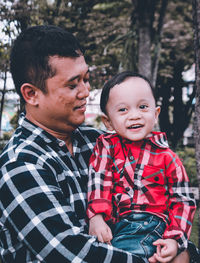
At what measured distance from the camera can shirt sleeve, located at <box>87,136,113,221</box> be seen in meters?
1.78

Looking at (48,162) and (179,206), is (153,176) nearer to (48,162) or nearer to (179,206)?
(179,206)

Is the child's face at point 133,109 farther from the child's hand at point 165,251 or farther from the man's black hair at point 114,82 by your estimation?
the child's hand at point 165,251

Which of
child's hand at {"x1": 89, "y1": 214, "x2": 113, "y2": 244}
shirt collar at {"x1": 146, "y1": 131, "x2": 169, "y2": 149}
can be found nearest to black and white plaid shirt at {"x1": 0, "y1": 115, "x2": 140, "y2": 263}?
child's hand at {"x1": 89, "y1": 214, "x2": 113, "y2": 244}

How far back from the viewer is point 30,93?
1.92m

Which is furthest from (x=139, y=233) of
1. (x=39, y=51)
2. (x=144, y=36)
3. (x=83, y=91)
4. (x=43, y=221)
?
(x=144, y=36)

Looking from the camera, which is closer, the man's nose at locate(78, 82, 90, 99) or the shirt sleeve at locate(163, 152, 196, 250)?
the shirt sleeve at locate(163, 152, 196, 250)

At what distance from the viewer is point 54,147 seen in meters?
1.88

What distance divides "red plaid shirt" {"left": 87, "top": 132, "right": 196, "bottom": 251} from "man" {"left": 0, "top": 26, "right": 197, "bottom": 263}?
0.12m

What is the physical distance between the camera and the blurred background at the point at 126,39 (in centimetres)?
691

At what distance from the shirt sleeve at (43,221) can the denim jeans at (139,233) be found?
0.08 metres

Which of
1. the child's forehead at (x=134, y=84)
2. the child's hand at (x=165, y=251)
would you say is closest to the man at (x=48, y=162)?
the child's hand at (x=165, y=251)

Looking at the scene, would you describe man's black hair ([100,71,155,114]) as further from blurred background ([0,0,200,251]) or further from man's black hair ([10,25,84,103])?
blurred background ([0,0,200,251])

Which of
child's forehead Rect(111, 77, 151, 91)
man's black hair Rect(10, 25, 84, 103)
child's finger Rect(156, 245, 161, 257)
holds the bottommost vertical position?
child's finger Rect(156, 245, 161, 257)

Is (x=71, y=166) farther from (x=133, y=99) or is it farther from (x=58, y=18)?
(x=58, y=18)
